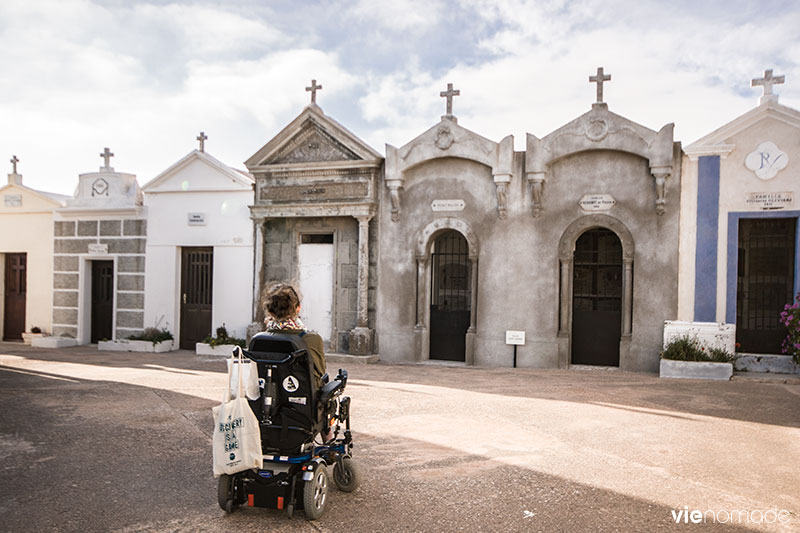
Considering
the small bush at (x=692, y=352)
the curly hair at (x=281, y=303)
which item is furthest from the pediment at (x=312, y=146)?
the curly hair at (x=281, y=303)

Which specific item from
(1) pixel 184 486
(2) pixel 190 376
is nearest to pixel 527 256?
(2) pixel 190 376

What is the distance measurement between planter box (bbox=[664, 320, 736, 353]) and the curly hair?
27.3 ft

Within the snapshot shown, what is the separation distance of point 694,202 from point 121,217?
12.7 metres

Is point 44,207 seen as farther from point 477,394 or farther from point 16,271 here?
point 477,394

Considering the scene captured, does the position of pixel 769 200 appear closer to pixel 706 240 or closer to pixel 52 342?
pixel 706 240

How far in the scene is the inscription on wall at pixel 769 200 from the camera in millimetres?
10516

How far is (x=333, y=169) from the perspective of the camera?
13.2 meters

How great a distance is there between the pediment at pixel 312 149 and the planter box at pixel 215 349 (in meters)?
4.11

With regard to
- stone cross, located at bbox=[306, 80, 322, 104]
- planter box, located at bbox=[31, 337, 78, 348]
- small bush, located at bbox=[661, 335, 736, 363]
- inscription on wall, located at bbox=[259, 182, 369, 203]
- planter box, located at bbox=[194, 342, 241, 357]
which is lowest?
planter box, located at bbox=[31, 337, 78, 348]

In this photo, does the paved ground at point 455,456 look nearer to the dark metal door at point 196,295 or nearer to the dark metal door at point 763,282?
the dark metal door at point 763,282

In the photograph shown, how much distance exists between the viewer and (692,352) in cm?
1034

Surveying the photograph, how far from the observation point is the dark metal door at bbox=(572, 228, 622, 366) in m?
11.9

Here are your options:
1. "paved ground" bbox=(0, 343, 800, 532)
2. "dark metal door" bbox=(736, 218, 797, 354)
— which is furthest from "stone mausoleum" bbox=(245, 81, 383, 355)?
"dark metal door" bbox=(736, 218, 797, 354)

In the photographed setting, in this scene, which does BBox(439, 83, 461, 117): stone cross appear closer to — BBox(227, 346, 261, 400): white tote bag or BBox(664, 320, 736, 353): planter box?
BBox(664, 320, 736, 353): planter box
